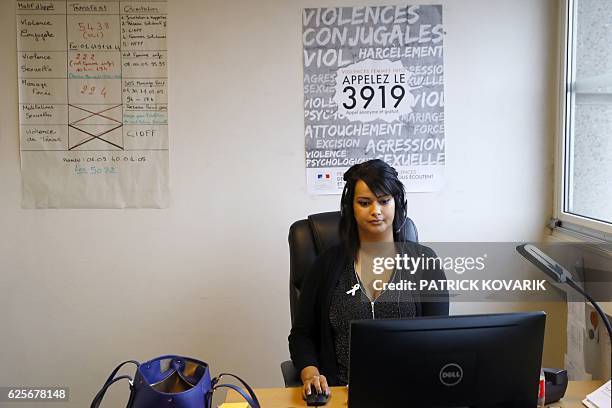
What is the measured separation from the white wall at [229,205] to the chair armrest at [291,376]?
829 millimetres

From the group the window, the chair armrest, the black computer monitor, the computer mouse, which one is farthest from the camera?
the window

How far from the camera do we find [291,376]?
74.0 inches

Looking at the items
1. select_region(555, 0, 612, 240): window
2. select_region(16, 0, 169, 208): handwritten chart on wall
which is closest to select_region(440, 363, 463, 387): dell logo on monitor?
select_region(555, 0, 612, 240): window

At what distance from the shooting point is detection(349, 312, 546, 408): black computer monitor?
1229mm

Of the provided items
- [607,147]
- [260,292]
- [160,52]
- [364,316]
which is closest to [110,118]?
[160,52]

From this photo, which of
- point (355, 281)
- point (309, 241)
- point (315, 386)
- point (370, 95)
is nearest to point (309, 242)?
point (309, 241)

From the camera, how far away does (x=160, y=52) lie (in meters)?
2.68

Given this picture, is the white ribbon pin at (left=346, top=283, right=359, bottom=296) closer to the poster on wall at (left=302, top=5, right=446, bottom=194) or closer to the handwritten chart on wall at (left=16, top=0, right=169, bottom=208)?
the poster on wall at (left=302, top=5, right=446, bottom=194)

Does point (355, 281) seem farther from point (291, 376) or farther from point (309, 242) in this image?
point (291, 376)

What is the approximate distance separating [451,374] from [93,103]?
2115 millimetres

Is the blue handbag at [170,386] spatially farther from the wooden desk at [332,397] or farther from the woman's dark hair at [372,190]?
the woman's dark hair at [372,190]

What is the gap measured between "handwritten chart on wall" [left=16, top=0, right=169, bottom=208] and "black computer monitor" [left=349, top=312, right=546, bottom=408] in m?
1.72

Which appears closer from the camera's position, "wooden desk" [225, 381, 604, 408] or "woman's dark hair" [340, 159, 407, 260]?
"wooden desk" [225, 381, 604, 408]

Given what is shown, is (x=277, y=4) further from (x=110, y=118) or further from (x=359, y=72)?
(x=110, y=118)
